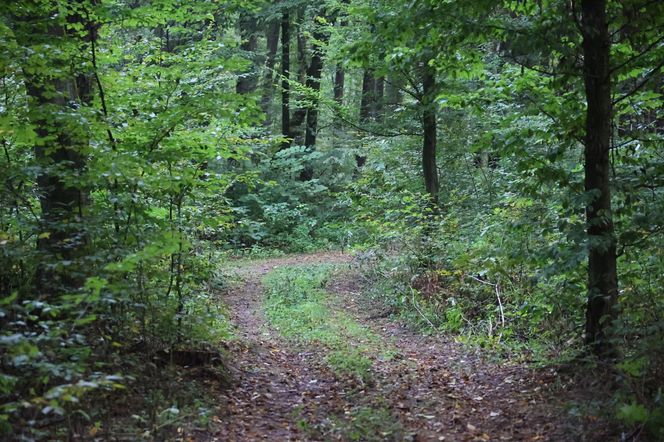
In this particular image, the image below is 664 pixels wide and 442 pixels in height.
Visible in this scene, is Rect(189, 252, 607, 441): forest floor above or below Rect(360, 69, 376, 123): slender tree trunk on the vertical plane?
below

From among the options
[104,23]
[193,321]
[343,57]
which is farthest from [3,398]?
[343,57]

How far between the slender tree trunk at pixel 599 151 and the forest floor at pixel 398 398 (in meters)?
1.00

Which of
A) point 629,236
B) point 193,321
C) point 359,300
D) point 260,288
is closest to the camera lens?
point 629,236

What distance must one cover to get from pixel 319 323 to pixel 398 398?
3802 millimetres

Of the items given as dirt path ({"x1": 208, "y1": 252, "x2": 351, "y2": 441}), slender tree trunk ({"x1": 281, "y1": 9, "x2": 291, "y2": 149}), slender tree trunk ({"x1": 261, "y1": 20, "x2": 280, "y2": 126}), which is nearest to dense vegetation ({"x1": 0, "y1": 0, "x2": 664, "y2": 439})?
dirt path ({"x1": 208, "y1": 252, "x2": 351, "y2": 441})

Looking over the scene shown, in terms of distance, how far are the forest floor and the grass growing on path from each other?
0.18 meters

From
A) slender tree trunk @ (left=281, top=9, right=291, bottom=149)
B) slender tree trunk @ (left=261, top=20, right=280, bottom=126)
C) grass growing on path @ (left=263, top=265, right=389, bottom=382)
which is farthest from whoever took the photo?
slender tree trunk @ (left=261, top=20, right=280, bottom=126)

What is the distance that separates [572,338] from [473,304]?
2523 mm

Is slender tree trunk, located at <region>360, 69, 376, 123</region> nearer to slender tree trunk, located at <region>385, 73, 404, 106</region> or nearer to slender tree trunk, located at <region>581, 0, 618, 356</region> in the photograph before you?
slender tree trunk, located at <region>385, 73, 404, 106</region>

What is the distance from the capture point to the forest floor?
549cm

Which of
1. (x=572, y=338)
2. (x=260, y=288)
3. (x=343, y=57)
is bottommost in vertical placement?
(x=260, y=288)

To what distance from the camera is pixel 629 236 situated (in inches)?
220

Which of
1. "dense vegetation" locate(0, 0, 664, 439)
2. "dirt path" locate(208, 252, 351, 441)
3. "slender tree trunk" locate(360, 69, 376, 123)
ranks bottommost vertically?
"dirt path" locate(208, 252, 351, 441)

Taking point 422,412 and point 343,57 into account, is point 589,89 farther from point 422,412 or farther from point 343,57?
point 422,412
